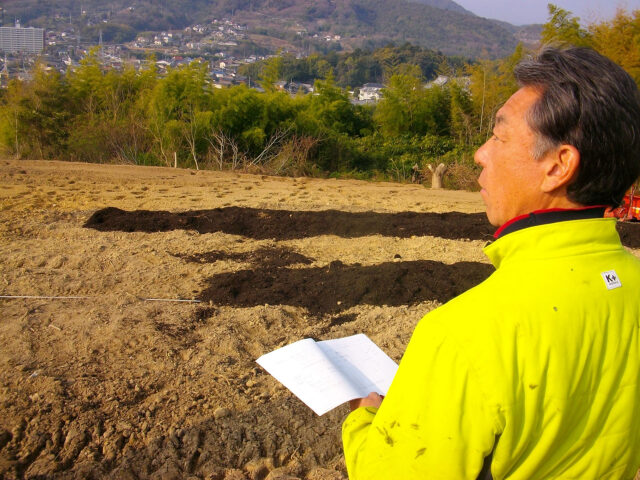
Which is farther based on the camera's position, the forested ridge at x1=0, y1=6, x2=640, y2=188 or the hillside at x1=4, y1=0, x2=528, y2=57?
the hillside at x1=4, y1=0, x2=528, y2=57

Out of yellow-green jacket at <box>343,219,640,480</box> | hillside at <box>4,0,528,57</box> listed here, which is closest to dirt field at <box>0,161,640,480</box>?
yellow-green jacket at <box>343,219,640,480</box>

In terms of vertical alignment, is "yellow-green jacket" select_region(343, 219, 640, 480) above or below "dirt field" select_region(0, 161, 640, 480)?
above

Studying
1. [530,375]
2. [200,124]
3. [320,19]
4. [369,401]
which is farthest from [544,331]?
[320,19]

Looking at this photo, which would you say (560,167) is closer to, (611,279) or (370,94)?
(611,279)

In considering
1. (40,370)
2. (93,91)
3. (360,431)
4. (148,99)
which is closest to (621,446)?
(360,431)

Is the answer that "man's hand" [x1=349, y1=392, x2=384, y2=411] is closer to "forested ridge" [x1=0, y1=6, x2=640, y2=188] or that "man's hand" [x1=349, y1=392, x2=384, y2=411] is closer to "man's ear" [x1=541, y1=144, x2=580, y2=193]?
"man's ear" [x1=541, y1=144, x2=580, y2=193]

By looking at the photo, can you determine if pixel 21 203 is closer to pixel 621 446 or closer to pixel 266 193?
pixel 266 193

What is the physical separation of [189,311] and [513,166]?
10.7 feet

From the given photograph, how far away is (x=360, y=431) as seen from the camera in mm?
1120

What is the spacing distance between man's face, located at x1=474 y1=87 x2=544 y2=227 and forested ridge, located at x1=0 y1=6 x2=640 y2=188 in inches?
467

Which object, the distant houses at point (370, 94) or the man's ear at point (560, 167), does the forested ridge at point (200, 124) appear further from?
the man's ear at point (560, 167)

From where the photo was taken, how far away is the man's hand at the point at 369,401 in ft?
4.33

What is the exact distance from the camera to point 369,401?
4.36 ft

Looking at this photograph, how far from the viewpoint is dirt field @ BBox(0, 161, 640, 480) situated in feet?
8.40
